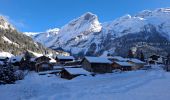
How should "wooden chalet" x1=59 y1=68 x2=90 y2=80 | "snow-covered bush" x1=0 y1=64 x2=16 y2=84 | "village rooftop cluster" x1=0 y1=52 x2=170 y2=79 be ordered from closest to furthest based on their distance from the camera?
"snow-covered bush" x1=0 y1=64 x2=16 y2=84
"wooden chalet" x1=59 y1=68 x2=90 y2=80
"village rooftop cluster" x1=0 y1=52 x2=170 y2=79

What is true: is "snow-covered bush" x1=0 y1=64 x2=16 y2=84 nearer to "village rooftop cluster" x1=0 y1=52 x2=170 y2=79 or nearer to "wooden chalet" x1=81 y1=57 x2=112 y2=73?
"village rooftop cluster" x1=0 y1=52 x2=170 y2=79

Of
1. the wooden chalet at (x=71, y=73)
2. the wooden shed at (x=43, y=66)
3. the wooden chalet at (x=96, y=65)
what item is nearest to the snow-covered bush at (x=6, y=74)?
the wooden chalet at (x=71, y=73)

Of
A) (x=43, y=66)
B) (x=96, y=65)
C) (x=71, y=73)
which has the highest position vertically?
(x=96, y=65)

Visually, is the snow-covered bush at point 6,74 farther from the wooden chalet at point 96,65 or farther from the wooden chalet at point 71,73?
the wooden chalet at point 96,65

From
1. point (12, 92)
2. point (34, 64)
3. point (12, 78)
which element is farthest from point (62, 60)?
point (12, 92)

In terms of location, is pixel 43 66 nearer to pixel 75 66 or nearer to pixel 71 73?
pixel 75 66

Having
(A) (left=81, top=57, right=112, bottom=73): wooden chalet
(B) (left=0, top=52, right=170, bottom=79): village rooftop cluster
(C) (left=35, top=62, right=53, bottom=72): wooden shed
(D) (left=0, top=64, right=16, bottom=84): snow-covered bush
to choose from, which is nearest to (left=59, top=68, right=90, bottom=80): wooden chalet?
(B) (left=0, top=52, right=170, bottom=79): village rooftop cluster

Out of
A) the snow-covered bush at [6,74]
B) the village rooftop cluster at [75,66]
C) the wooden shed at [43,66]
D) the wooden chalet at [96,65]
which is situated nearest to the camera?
the snow-covered bush at [6,74]

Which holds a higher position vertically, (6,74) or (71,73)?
(6,74)

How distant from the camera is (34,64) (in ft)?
451

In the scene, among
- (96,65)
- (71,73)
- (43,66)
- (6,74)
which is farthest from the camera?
(43,66)

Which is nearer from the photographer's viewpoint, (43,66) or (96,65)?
(96,65)

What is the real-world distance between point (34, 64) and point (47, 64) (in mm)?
15406

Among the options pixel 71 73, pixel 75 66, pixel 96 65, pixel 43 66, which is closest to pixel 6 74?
pixel 71 73
